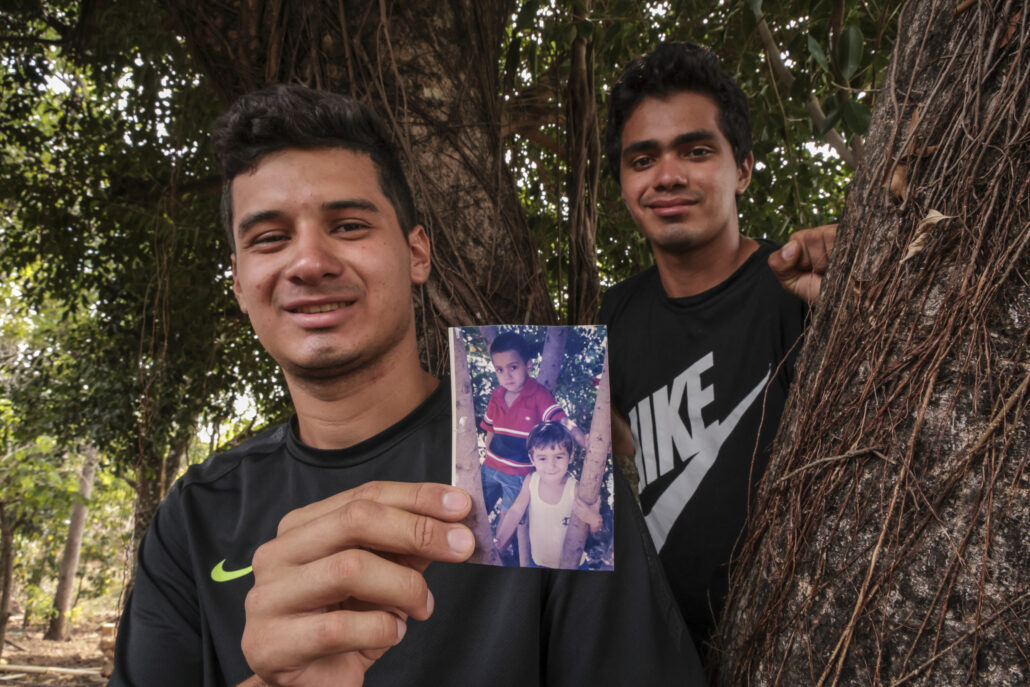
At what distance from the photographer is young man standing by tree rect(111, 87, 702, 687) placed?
1006 mm

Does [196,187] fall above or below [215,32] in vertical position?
above

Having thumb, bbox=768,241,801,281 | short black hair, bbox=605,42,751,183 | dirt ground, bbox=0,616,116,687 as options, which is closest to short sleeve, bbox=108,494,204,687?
thumb, bbox=768,241,801,281

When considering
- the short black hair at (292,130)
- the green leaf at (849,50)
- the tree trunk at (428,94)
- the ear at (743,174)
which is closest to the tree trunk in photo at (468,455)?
the short black hair at (292,130)

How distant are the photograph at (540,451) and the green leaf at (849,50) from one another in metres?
1.06

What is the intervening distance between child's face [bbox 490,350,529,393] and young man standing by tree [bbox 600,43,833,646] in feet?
2.50

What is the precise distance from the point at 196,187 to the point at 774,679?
4864mm

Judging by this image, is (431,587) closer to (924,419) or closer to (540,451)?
(540,451)

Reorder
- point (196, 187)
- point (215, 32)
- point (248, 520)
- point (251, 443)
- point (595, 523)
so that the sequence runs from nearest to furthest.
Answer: point (595, 523) < point (248, 520) < point (251, 443) < point (215, 32) < point (196, 187)

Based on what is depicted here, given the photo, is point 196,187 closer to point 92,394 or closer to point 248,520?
point 92,394

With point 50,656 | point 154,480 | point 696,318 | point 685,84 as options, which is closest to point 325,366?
point 696,318

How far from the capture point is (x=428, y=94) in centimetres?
226

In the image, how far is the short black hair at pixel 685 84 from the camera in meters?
2.25

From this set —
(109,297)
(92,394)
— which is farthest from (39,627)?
(109,297)

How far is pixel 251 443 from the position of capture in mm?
1666
